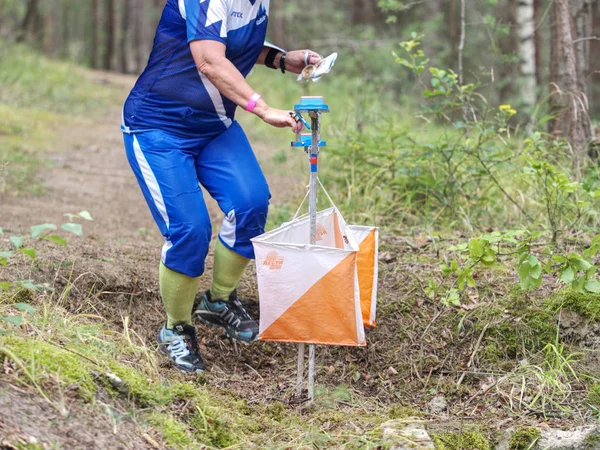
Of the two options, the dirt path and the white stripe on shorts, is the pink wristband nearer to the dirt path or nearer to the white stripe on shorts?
the white stripe on shorts

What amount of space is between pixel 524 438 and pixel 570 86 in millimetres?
3396

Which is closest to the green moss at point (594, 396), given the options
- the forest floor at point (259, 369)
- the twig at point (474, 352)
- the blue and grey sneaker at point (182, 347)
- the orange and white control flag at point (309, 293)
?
the forest floor at point (259, 369)

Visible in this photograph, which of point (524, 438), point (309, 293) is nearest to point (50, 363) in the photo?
point (309, 293)

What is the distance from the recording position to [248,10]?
3545mm

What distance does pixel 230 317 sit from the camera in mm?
4012

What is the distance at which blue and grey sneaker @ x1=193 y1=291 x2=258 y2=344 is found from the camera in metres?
3.98

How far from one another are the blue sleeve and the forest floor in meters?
1.34

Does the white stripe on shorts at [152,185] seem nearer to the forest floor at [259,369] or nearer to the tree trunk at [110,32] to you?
the forest floor at [259,369]

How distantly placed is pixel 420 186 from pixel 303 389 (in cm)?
252

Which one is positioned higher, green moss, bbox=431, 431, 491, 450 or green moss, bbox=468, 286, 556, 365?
green moss, bbox=468, 286, 556, 365

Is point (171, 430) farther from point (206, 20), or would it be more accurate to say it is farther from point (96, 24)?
point (96, 24)

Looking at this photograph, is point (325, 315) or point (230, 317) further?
point (230, 317)

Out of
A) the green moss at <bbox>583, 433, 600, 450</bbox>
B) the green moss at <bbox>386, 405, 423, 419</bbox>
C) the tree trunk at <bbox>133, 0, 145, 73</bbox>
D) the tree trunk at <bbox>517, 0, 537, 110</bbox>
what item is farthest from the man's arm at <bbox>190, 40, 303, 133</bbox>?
the tree trunk at <bbox>133, 0, 145, 73</bbox>

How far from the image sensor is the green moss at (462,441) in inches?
118
